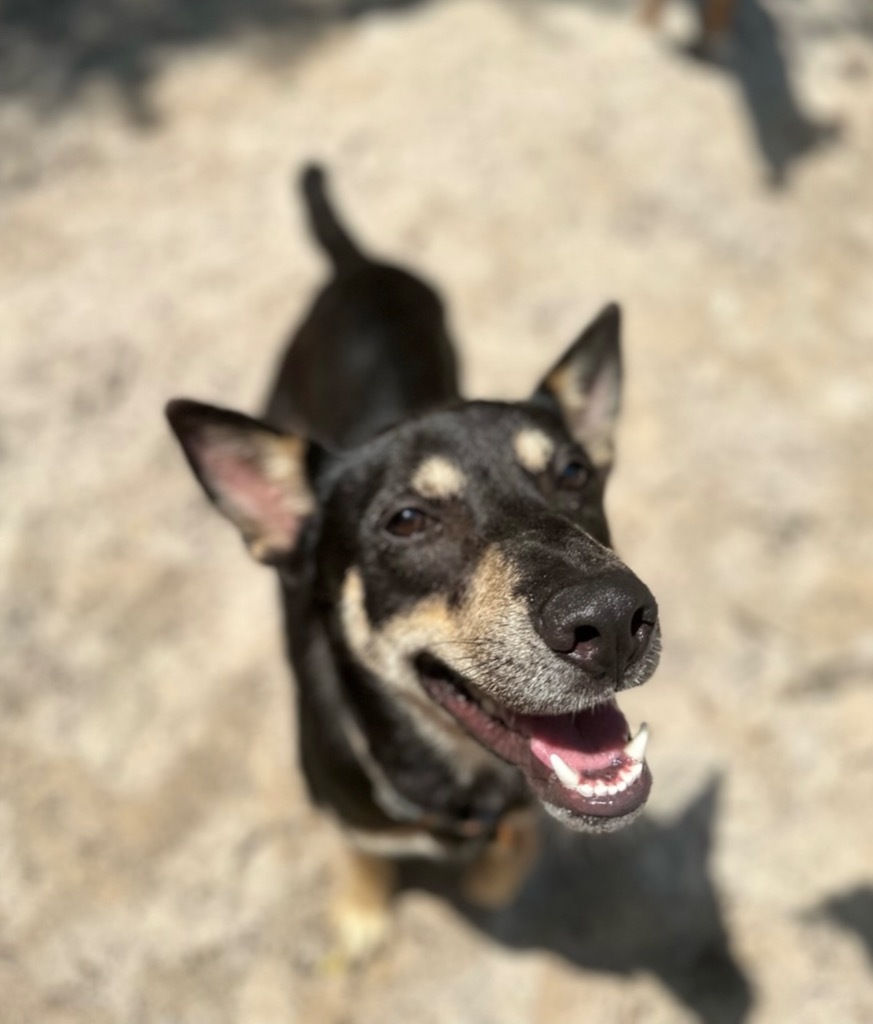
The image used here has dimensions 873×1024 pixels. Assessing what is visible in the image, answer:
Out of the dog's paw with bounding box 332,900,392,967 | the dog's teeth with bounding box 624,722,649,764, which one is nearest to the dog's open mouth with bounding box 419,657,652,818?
the dog's teeth with bounding box 624,722,649,764

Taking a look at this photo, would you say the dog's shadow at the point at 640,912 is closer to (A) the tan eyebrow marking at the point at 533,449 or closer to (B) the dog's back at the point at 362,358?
(A) the tan eyebrow marking at the point at 533,449

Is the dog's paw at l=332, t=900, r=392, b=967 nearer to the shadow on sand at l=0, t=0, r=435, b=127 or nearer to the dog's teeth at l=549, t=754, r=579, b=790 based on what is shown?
the dog's teeth at l=549, t=754, r=579, b=790

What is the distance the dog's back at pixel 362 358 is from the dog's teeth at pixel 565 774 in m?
1.59

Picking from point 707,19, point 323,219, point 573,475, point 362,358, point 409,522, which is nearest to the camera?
point 409,522

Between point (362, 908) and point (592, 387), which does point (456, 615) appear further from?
point (362, 908)

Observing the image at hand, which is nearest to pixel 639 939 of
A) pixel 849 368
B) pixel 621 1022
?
pixel 621 1022

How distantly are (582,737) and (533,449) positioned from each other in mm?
781

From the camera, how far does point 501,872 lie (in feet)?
10.8

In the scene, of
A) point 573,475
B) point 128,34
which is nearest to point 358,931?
point 573,475

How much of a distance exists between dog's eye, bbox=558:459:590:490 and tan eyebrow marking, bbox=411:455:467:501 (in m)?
0.30

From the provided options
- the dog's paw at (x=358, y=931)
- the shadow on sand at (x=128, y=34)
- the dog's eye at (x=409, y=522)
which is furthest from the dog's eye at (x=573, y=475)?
the shadow on sand at (x=128, y=34)

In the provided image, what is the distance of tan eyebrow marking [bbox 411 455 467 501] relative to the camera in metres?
2.51

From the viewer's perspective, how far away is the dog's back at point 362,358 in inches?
142

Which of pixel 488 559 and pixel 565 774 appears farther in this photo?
pixel 488 559
